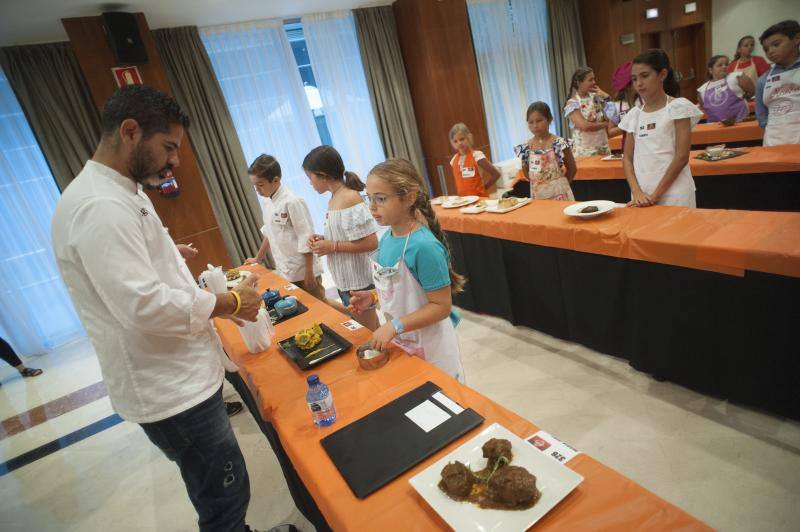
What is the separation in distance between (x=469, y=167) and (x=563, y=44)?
519cm

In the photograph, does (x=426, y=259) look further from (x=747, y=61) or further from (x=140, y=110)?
(x=747, y=61)

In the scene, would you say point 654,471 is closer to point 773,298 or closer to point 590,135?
point 773,298

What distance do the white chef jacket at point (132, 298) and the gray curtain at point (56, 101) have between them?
413 centimetres

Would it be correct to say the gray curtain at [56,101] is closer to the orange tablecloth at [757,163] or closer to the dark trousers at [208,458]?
the dark trousers at [208,458]

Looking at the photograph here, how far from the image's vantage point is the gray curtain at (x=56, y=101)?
3.92 metres

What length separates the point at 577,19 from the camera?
7125mm

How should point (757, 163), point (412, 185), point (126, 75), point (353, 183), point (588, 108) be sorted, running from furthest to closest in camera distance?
point (588, 108), point (126, 75), point (757, 163), point (353, 183), point (412, 185)

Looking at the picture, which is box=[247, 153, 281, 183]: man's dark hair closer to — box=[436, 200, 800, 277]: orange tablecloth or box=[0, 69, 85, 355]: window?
box=[436, 200, 800, 277]: orange tablecloth

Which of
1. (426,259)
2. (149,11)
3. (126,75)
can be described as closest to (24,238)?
(126,75)

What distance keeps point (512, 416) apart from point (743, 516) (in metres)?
1.05

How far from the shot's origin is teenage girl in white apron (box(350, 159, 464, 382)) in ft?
4.28

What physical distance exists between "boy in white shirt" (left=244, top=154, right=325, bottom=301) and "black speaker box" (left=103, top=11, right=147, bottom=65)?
2520mm

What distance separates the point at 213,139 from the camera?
4.76 metres

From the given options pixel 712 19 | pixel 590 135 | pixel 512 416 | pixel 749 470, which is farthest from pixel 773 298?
pixel 712 19
